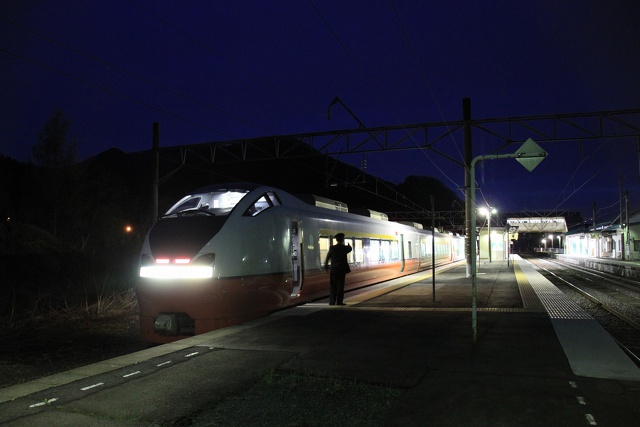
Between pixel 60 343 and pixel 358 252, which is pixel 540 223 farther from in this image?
pixel 60 343

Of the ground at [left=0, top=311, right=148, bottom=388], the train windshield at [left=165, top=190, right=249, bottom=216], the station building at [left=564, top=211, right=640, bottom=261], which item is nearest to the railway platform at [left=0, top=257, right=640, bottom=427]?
the ground at [left=0, top=311, right=148, bottom=388]

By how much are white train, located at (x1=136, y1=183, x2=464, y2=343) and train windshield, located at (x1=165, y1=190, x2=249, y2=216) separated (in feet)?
0.07

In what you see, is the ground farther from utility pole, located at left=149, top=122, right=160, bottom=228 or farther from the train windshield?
utility pole, located at left=149, top=122, right=160, bottom=228

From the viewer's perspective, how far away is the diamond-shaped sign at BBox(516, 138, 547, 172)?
8.30m

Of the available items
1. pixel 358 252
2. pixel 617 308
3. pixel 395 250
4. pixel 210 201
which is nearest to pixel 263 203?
pixel 210 201

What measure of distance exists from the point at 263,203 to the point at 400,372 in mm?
5821

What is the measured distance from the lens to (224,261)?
→ 910 centimetres

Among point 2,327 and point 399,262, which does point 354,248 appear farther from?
point 2,327

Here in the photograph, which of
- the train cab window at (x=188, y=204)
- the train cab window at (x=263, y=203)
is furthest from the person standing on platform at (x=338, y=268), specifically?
the train cab window at (x=188, y=204)

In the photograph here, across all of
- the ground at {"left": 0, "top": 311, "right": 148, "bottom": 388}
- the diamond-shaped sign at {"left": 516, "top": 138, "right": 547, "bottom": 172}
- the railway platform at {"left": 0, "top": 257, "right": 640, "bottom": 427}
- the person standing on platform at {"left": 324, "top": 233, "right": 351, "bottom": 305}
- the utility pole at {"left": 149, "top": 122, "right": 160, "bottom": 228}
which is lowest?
the ground at {"left": 0, "top": 311, "right": 148, "bottom": 388}

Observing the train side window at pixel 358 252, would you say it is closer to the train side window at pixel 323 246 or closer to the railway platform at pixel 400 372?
the train side window at pixel 323 246

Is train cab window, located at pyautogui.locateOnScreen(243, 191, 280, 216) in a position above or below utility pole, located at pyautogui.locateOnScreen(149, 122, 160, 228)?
below

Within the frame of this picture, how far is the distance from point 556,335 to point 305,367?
4.50m

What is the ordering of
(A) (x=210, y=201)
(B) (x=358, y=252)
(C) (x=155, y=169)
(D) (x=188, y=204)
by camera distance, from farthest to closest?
1. (C) (x=155, y=169)
2. (B) (x=358, y=252)
3. (D) (x=188, y=204)
4. (A) (x=210, y=201)
